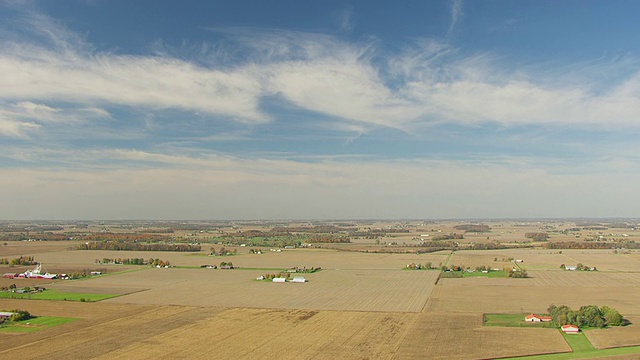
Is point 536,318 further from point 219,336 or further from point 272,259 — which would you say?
point 272,259

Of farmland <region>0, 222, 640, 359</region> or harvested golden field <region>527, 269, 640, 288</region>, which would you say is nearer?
farmland <region>0, 222, 640, 359</region>

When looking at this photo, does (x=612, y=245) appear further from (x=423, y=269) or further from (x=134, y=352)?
(x=134, y=352)

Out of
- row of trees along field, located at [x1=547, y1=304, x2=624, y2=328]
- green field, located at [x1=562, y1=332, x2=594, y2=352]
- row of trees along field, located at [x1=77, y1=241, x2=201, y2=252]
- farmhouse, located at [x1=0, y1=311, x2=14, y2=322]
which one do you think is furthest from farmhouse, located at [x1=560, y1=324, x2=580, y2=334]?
row of trees along field, located at [x1=77, y1=241, x2=201, y2=252]

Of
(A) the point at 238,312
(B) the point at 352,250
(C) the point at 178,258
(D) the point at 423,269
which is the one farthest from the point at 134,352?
(B) the point at 352,250

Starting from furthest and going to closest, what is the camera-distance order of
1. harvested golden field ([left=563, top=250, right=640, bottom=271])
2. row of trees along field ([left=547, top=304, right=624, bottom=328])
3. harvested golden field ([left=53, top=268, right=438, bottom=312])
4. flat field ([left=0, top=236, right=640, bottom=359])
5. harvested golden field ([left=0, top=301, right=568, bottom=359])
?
harvested golden field ([left=563, top=250, right=640, bottom=271])
harvested golden field ([left=53, top=268, right=438, bottom=312])
row of trees along field ([left=547, top=304, right=624, bottom=328])
flat field ([left=0, top=236, right=640, bottom=359])
harvested golden field ([left=0, top=301, right=568, bottom=359])

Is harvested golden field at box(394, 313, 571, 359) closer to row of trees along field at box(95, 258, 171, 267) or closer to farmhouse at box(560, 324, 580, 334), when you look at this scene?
farmhouse at box(560, 324, 580, 334)

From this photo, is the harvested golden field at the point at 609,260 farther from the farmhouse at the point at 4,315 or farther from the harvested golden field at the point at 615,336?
the farmhouse at the point at 4,315
